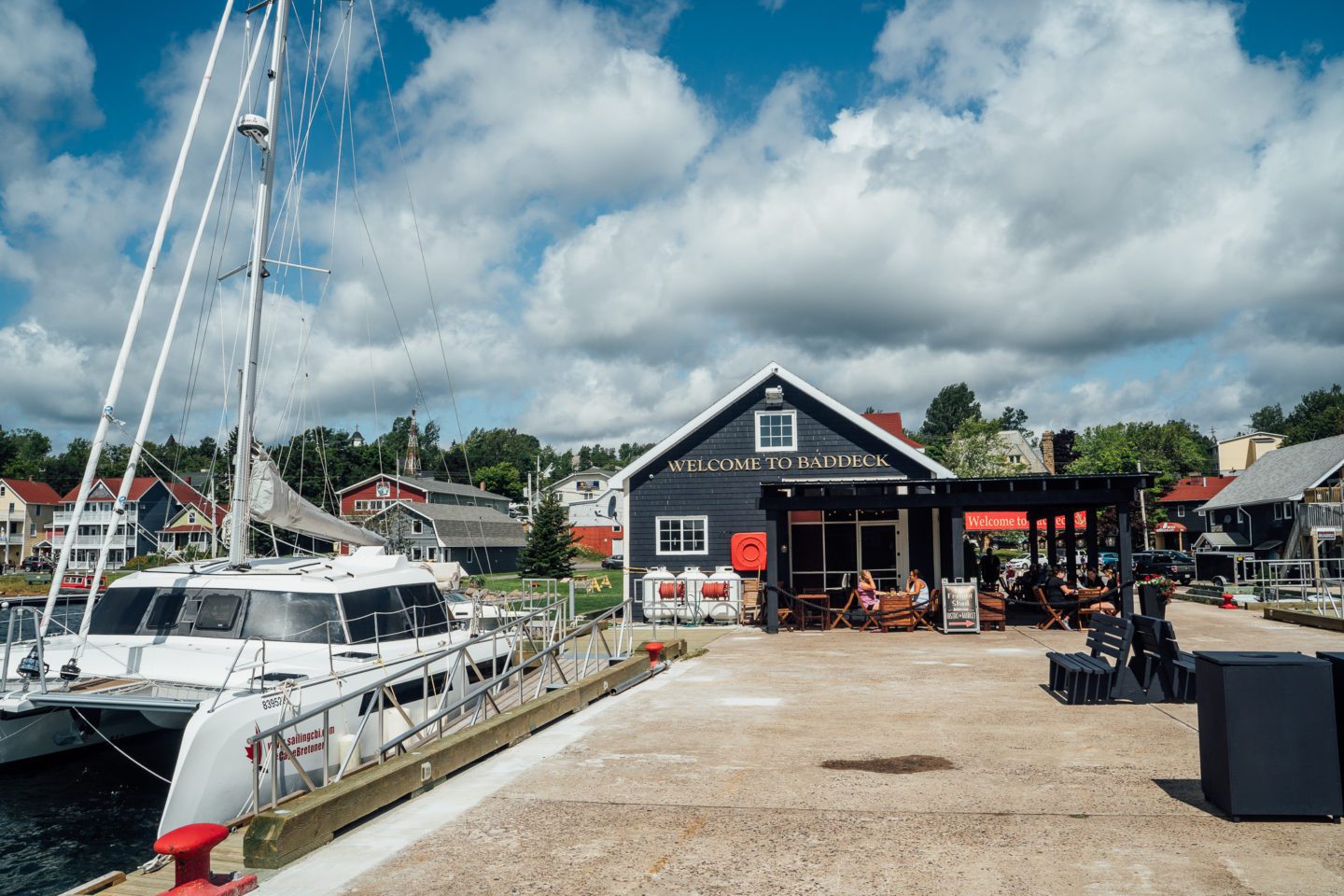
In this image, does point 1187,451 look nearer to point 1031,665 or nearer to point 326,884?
point 1031,665

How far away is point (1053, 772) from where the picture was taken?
7.70 meters

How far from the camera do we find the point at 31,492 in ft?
273

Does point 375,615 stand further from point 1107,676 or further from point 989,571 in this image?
point 989,571

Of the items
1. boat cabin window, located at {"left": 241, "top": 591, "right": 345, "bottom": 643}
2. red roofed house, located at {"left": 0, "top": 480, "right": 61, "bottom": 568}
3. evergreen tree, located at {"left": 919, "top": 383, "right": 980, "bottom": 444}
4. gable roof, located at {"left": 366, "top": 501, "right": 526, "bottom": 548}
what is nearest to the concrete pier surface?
boat cabin window, located at {"left": 241, "top": 591, "right": 345, "bottom": 643}

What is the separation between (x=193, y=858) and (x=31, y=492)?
9483cm

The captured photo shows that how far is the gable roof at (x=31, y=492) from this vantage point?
269 feet

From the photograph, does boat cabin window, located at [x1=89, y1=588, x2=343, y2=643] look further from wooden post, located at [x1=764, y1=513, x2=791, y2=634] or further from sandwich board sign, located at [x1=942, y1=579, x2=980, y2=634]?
sandwich board sign, located at [x1=942, y1=579, x2=980, y2=634]

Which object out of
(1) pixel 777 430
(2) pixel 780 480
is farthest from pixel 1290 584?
(2) pixel 780 480

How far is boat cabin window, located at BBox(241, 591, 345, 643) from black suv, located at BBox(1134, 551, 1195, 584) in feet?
111

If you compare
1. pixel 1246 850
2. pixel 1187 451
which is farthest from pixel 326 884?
pixel 1187 451

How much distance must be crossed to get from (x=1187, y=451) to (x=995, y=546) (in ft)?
190

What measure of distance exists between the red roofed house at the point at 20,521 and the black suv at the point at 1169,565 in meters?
82.7

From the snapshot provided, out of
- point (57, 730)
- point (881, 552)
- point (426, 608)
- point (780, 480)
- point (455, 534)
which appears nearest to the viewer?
point (57, 730)

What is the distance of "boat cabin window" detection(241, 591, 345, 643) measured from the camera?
1098cm
